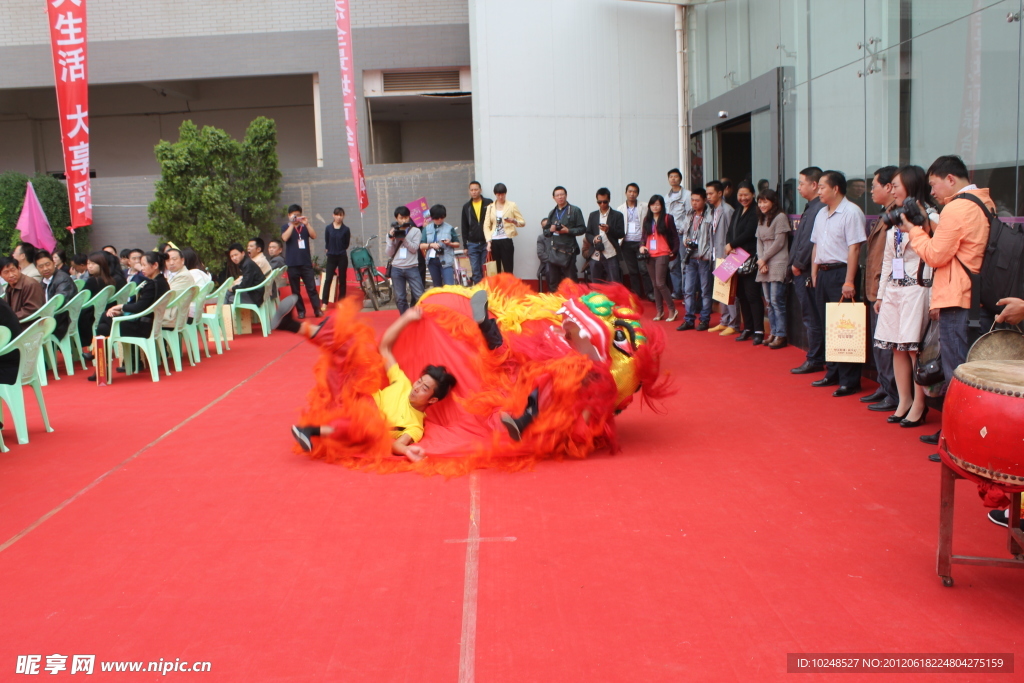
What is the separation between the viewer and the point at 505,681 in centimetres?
276

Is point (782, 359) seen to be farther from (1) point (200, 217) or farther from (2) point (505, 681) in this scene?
(1) point (200, 217)

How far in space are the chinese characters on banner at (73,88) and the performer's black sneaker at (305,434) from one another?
7.23 metres

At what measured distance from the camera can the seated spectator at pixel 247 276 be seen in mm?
11664

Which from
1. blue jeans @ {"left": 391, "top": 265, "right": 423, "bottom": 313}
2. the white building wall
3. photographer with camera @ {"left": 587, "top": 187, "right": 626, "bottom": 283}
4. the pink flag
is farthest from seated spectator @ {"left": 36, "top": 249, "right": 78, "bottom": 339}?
photographer with camera @ {"left": 587, "top": 187, "right": 626, "bottom": 283}

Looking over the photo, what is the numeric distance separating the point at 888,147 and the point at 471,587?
5867mm

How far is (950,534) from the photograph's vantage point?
3215 mm

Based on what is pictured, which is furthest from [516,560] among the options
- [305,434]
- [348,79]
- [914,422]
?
[348,79]

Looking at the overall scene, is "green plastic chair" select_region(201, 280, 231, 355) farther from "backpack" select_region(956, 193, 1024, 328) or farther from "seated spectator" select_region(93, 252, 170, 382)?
"backpack" select_region(956, 193, 1024, 328)

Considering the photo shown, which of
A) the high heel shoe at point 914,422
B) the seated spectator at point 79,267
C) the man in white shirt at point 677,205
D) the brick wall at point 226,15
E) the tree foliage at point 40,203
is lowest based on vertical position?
the high heel shoe at point 914,422

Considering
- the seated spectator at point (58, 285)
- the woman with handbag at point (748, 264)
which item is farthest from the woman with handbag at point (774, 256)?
the seated spectator at point (58, 285)

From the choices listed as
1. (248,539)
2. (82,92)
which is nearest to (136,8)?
(82,92)

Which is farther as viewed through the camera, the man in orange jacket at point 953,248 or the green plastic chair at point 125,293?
the green plastic chair at point 125,293

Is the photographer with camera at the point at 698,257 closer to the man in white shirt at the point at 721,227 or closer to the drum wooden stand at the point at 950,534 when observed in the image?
the man in white shirt at the point at 721,227

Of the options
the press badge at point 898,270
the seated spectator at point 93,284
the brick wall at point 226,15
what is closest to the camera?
the press badge at point 898,270
